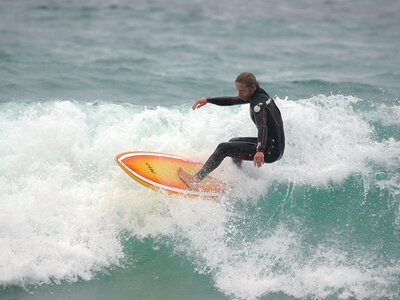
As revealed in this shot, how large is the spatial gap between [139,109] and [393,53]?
10553 mm

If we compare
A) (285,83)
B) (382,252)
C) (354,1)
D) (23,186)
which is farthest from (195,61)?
(354,1)

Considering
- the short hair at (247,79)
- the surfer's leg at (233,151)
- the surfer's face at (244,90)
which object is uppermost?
the short hair at (247,79)

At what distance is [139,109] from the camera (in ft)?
28.9

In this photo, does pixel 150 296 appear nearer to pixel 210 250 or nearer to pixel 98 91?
pixel 210 250

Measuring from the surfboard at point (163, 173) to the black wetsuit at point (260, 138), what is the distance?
29 cm

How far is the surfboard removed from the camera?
6.13m

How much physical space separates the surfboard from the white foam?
0.52 ft

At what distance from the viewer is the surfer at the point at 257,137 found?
544 cm

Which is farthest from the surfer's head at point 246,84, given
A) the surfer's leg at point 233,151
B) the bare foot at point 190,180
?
the bare foot at point 190,180

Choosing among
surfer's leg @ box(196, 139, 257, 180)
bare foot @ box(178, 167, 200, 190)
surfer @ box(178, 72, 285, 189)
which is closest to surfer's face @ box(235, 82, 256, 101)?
surfer @ box(178, 72, 285, 189)

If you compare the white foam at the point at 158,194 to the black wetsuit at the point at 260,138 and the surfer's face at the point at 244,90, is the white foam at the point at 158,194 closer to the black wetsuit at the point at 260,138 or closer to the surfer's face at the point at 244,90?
the black wetsuit at the point at 260,138

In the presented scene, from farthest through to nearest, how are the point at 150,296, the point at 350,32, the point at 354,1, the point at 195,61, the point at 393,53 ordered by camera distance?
the point at 354,1 < the point at 350,32 < the point at 393,53 < the point at 195,61 < the point at 150,296

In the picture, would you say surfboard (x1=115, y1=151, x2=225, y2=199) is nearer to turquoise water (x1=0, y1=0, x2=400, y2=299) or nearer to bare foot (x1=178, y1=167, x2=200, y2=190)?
bare foot (x1=178, y1=167, x2=200, y2=190)

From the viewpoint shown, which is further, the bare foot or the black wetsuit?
the bare foot
